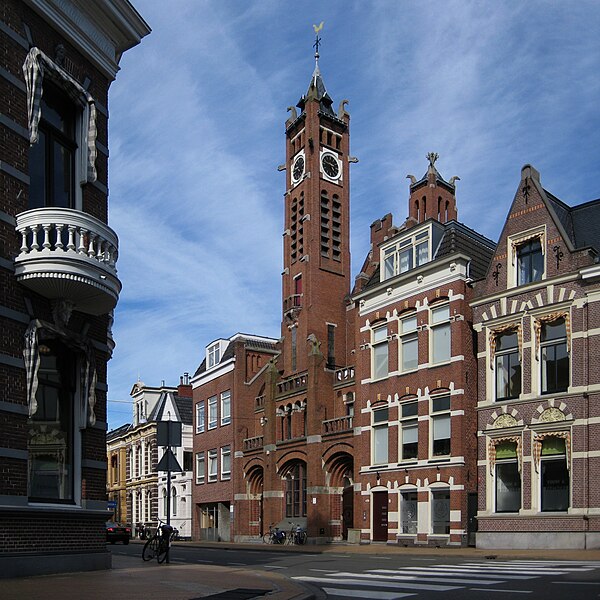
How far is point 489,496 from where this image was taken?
99.2 feet

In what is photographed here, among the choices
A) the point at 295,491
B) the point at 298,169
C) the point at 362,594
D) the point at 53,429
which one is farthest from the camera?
the point at 298,169

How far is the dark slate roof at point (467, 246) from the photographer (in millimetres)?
34188

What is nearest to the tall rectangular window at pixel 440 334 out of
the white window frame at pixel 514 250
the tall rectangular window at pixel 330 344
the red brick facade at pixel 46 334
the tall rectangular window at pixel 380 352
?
the tall rectangular window at pixel 380 352

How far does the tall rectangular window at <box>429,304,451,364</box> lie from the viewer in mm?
33531

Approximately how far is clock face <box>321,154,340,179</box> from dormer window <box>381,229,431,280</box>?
38.7ft

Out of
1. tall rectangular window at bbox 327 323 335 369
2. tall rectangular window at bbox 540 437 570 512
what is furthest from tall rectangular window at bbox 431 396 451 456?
tall rectangular window at bbox 327 323 335 369

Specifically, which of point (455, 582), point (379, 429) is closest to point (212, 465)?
point (379, 429)

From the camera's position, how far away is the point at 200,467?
5619 cm

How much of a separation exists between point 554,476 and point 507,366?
455 centimetres

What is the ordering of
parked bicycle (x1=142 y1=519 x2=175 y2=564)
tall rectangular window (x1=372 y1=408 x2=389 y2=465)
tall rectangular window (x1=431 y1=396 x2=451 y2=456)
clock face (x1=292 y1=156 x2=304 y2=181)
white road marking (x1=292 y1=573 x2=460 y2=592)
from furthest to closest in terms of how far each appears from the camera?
clock face (x1=292 y1=156 x2=304 y2=181) < tall rectangular window (x1=372 y1=408 x2=389 y2=465) < tall rectangular window (x1=431 y1=396 x2=451 y2=456) < parked bicycle (x1=142 y1=519 x2=175 y2=564) < white road marking (x1=292 y1=573 x2=460 y2=592)

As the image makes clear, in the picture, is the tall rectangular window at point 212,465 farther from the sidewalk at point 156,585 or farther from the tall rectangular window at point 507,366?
the sidewalk at point 156,585

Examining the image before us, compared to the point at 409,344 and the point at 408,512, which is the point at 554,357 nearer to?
the point at 409,344

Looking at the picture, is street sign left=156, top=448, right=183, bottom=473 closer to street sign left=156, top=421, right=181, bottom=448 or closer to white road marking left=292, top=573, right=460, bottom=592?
street sign left=156, top=421, right=181, bottom=448

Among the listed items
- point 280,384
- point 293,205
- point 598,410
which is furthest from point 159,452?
point 598,410
